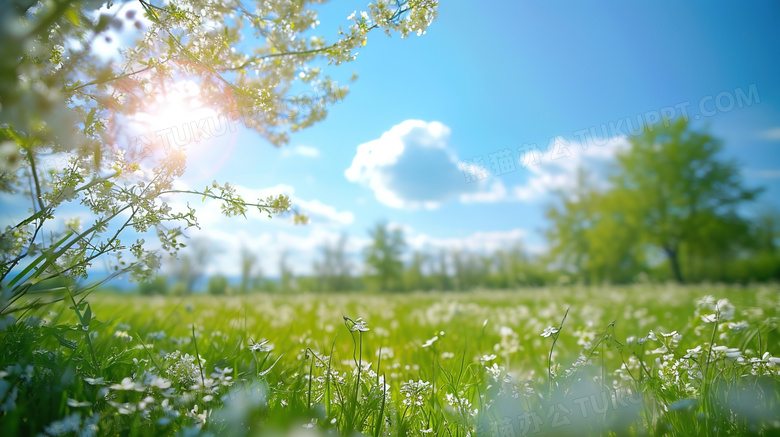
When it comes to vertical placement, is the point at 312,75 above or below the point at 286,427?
above

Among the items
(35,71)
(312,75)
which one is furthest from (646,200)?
(35,71)

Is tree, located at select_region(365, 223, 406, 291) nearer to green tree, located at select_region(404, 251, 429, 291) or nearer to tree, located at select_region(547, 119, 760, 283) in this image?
green tree, located at select_region(404, 251, 429, 291)

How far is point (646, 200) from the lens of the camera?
3098 centimetres

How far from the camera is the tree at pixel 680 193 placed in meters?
29.4

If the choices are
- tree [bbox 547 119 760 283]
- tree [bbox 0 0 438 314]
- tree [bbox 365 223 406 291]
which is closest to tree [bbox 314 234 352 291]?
tree [bbox 365 223 406 291]

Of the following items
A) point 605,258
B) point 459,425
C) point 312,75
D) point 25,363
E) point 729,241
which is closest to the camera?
point 25,363

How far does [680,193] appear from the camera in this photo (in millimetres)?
30344

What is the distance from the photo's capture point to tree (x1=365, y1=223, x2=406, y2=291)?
52.1 meters

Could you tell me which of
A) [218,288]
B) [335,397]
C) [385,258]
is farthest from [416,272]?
[335,397]

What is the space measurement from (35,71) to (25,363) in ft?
4.68

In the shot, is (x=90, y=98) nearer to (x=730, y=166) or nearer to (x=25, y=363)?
(x=25, y=363)

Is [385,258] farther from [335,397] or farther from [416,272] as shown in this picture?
[335,397]

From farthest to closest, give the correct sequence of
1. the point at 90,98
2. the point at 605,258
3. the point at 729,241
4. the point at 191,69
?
the point at 605,258 < the point at 729,241 < the point at 191,69 < the point at 90,98

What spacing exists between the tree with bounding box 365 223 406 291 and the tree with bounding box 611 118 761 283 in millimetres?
27807
